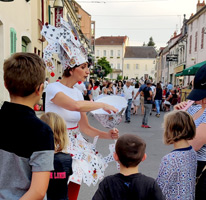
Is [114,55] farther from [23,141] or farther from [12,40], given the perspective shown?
[23,141]

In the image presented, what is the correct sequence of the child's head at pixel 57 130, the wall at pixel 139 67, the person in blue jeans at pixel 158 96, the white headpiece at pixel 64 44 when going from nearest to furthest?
the child's head at pixel 57 130, the white headpiece at pixel 64 44, the person in blue jeans at pixel 158 96, the wall at pixel 139 67

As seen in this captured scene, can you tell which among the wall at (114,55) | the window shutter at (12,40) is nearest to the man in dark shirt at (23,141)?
the window shutter at (12,40)

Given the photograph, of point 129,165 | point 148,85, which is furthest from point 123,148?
point 148,85

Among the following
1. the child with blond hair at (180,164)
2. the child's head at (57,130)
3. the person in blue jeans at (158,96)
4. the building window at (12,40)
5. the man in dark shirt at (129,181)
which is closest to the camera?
the man in dark shirt at (129,181)

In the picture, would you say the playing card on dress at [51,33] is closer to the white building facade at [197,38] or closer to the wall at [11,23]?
the wall at [11,23]

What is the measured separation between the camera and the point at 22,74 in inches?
52.5

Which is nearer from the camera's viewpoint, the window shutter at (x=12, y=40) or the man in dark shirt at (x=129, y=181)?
the man in dark shirt at (x=129, y=181)

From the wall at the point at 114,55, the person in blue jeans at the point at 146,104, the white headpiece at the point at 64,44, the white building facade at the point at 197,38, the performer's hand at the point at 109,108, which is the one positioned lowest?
the person in blue jeans at the point at 146,104

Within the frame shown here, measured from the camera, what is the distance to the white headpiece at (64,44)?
250 centimetres

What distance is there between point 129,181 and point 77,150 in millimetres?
763

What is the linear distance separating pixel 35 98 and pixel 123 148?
732mm

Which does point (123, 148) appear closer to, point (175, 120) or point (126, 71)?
point (175, 120)

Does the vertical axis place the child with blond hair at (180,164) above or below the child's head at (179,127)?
below

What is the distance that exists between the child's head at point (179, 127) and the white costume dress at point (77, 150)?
705mm
